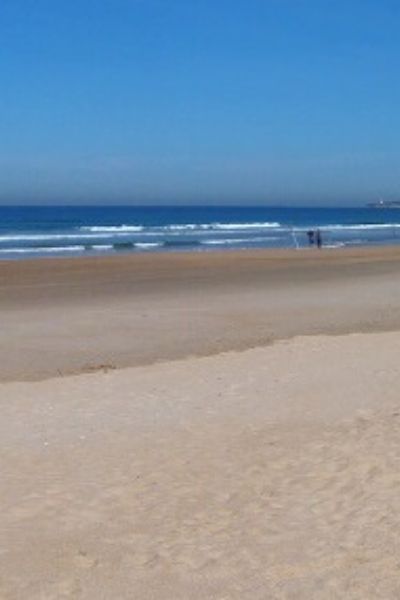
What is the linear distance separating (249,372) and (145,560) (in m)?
6.63

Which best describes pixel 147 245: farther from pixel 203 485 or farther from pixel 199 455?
pixel 203 485

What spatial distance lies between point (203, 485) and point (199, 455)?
0.97m

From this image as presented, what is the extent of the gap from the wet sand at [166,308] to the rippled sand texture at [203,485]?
2.55 m

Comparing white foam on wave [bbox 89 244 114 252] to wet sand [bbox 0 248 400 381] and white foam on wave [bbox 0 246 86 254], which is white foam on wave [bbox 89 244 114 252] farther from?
wet sand [bbox 0 248 400 381]

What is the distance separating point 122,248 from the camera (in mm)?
49969

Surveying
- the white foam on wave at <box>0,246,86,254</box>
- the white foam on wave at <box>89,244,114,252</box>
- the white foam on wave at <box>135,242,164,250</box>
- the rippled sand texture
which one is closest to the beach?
the rippled sand texture

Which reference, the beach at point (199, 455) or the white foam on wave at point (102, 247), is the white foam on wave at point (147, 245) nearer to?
the white foam on wave at point (102, 247)

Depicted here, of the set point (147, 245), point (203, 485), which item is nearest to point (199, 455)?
point (203, 485)

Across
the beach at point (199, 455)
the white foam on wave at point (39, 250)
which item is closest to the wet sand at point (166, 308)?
the beach at point (199, 455)

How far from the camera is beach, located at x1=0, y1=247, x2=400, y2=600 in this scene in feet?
19.9

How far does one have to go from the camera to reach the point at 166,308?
20.5 meters

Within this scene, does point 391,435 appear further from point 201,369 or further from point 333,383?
point 201,369

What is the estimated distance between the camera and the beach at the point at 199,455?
6.06 m

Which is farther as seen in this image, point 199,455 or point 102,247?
point 102,247
